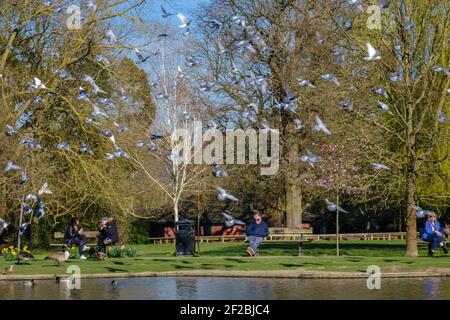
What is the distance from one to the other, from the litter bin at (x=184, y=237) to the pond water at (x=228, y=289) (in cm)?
708

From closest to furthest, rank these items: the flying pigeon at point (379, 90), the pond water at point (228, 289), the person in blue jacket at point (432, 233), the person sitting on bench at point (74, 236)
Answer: the pond water at point (228, 289) < the flying pigeon at point (379, 90) < the person in blue jacket at point (432, 233) < the person sitting on bench at point (74, 236)

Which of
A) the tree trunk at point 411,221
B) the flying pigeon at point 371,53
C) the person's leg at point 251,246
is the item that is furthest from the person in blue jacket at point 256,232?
the flying pigeon at point 371,53

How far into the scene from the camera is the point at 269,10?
44531 millimetres

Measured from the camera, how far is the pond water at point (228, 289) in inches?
695

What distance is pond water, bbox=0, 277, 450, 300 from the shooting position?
17641mm

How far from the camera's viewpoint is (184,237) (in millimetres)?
29203

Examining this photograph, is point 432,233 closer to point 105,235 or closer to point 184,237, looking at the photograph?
point 184,237

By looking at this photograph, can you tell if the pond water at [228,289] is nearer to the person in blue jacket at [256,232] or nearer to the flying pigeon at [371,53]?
the flying pigeon at [371,53]

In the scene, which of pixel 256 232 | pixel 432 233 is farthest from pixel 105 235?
pixel 432 233

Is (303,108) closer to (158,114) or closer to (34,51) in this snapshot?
(158,114)

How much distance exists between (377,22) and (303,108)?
14.4 meters

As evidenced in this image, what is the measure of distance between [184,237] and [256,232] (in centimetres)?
257

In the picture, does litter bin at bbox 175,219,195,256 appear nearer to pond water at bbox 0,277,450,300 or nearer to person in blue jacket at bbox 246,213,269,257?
person in blue jacket at bbox 246,213,269,257
